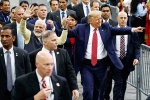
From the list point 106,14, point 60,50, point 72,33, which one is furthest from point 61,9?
point 60,50

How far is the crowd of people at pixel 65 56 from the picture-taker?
6.34 metres

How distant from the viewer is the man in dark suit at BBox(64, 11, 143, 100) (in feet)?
32.7

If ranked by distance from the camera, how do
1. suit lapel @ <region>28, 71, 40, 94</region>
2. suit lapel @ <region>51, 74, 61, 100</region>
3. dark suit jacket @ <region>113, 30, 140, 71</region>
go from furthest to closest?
dark suit jacket @ <region>113, 30, 140, 71</region> → suit lapel @ <region>51, 74, 61, 100</region> → suit lapel @ <region>28, 71, 40, 94</region>

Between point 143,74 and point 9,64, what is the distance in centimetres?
356

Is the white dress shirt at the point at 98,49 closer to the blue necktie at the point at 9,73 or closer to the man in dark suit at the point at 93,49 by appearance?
the man in dark suit at the point at 93,49

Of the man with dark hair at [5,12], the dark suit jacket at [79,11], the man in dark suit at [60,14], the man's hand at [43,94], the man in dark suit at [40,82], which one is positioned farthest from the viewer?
the dark suit jacket at [79,11]

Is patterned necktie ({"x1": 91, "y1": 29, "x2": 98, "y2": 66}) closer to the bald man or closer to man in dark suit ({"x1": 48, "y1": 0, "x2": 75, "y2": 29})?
the bald man

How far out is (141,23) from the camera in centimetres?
1770

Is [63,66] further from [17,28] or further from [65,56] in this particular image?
Answer: [17,28]

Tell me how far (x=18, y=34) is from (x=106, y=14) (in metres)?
2.57

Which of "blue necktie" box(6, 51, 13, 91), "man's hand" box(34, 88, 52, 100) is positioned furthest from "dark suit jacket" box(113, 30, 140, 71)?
"man's hand" box(34, 88, 52, 100)

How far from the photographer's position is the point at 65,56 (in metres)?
8.51

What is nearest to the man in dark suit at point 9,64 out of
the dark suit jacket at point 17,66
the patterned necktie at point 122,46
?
the dark suit jacket at point 17,66

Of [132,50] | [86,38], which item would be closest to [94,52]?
[86,38]
